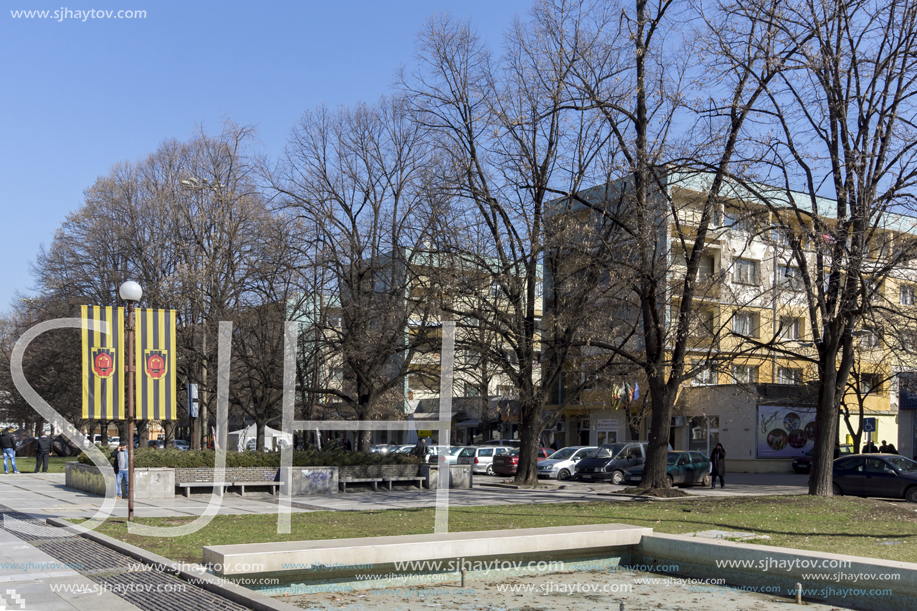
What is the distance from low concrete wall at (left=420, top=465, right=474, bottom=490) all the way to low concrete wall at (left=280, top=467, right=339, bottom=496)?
12.7ft

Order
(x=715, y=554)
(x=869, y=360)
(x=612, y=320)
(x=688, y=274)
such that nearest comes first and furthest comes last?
1. (x=715, y=554)
2. (x=688, y=274)
3. (x=612, y=320)
4. (x=869, y=360)

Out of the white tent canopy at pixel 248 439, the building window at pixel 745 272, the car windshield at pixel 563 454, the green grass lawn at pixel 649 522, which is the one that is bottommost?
the white tent canopy at pixel 248 439

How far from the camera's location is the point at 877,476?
83.5 feet

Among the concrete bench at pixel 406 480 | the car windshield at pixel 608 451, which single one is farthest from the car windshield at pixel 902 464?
the concrete bench at pixel 406 480

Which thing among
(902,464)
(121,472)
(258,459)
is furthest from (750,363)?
(121,472)

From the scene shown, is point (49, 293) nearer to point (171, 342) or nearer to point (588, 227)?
point (171, 342)

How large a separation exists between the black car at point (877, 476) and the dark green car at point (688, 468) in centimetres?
610

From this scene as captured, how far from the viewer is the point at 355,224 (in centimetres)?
3038

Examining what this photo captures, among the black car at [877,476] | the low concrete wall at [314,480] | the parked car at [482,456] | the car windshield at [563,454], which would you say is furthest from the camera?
the parked car at [482,456]

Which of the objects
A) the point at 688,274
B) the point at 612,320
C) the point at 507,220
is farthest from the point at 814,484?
the point at 507,220

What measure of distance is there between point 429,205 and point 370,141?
5.17 metres

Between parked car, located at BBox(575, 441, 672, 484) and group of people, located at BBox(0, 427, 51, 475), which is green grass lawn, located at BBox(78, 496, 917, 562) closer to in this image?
parked car, located at BBox(575, 441, 672, 484)

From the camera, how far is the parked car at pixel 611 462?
34.5 metres

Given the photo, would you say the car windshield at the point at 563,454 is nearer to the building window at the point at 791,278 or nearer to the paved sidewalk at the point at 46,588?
the building window at the point at 791,278
